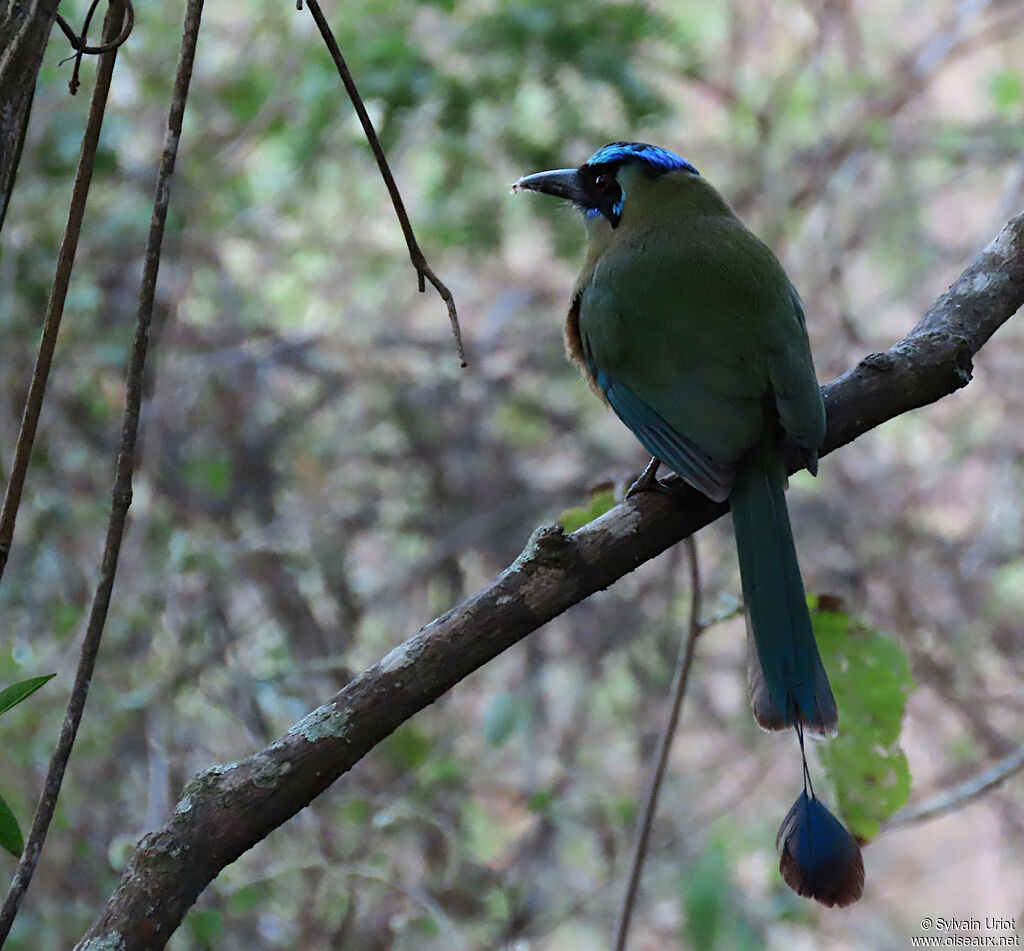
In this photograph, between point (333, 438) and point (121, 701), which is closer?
point (121, 701)

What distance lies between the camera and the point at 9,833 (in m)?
1.20

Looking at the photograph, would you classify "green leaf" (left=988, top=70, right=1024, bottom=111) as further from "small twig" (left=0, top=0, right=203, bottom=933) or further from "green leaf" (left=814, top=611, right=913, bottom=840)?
"small twig" (left=0, top=0, right=203, bottom=933)

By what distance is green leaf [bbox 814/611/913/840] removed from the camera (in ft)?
6.42

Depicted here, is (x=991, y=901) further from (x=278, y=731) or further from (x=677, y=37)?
(x=677, y=37)

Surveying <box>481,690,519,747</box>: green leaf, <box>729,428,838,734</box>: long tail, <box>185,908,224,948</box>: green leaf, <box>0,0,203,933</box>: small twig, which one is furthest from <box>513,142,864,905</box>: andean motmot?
<box>185,908,224,948</box>: green leaf

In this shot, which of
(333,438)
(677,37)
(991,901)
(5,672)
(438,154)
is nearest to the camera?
(5,672)

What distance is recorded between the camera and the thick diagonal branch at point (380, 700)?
1.16 metres

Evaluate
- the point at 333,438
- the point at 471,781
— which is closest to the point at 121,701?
the point at 333,438

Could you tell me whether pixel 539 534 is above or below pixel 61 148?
below

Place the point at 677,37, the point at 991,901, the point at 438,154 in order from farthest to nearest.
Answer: the point at 991,901 < the point at 438,154 < the point at 677,37

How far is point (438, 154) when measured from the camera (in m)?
3.67

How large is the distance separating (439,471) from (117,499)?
262 cm

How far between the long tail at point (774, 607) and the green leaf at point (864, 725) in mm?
139

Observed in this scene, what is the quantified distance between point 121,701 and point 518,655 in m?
1.39
